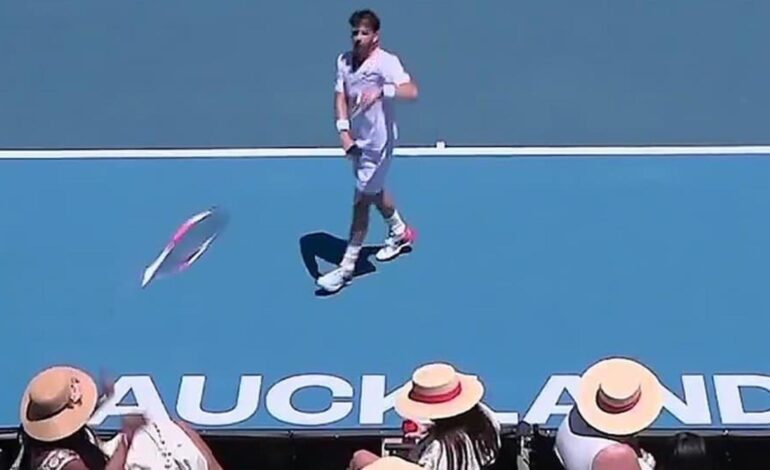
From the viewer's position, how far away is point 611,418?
3.45 metres

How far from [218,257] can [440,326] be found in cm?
118

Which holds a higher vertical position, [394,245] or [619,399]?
[394,245]

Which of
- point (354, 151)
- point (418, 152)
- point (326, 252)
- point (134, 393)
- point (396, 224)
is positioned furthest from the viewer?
point (418, 152)

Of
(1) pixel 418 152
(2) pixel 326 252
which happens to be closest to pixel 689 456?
(2) pixel 326 252

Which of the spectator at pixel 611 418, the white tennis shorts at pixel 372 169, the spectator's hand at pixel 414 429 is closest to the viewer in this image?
the spectator at pixel 611 418

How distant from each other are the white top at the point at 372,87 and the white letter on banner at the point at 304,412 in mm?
1249

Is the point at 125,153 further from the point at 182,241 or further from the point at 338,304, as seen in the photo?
the point at 338,304

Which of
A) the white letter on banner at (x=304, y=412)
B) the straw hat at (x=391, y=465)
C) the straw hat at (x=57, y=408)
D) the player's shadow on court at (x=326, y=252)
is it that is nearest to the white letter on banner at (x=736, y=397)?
the white letter on banner at (x=304, y=412)

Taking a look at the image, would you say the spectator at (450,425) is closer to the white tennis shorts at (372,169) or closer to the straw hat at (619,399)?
the straw hat at (619,399)

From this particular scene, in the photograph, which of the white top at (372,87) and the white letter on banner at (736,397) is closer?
the white letter on banner at (736,397)

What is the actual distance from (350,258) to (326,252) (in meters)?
0.19

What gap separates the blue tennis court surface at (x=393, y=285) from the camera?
6.42 metres

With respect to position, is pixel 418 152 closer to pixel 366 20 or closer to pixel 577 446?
pixel 366 20

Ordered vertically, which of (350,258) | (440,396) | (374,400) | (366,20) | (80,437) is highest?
(366,20)
